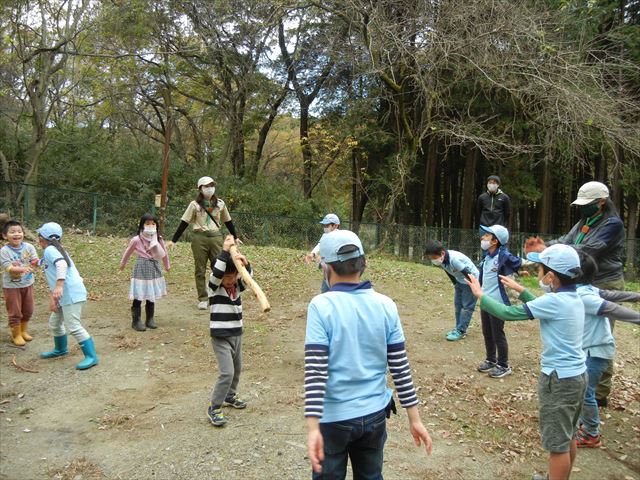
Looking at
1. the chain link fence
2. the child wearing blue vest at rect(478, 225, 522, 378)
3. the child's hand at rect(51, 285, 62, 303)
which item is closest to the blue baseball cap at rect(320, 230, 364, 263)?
the child wearing blue vest at rect(478, 225, 522, 378)

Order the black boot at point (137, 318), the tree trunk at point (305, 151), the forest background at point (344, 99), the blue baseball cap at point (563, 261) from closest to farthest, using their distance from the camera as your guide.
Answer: the blue baseball cap at point (563, 261), the black boot at point (137, 318), the forest background at point (344, 99), the tree trunk at point (305, 151)

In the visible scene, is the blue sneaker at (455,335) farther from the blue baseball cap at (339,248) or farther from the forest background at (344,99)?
the forest background at (344,99)

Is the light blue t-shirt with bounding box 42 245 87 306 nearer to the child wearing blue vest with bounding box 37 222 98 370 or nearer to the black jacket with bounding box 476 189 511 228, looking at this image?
the child wearing blue vest with bounding box 37 222 98 370

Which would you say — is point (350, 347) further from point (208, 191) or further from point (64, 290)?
point (208, 191)

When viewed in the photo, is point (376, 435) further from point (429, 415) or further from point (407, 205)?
point (407, 205)

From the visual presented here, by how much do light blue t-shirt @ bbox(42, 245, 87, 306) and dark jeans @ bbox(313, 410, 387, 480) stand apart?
4442 mm

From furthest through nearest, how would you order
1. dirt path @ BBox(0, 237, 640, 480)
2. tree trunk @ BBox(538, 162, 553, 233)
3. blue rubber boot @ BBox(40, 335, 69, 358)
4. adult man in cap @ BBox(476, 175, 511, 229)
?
tree trunk @ BBox(538, 162, 553, 233)
adult man in cap @ BBox(476, 175, 511, 229)
blue rubber boot @ BBox(40, 335, 69, 358)
dirt path @ BBox(0, 237, 640, 480)

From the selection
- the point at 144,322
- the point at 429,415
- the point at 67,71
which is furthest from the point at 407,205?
the point at 429,415

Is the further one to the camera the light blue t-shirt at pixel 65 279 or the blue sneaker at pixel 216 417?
the light blue t-shirt at pixel 65 279

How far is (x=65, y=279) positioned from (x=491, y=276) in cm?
496

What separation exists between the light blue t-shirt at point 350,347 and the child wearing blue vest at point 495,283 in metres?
3.27

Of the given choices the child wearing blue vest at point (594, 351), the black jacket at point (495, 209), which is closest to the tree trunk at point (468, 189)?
the black jacket at point (495, 209)

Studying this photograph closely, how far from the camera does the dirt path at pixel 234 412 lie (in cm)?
418

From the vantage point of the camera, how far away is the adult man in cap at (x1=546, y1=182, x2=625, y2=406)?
4.89 metres
